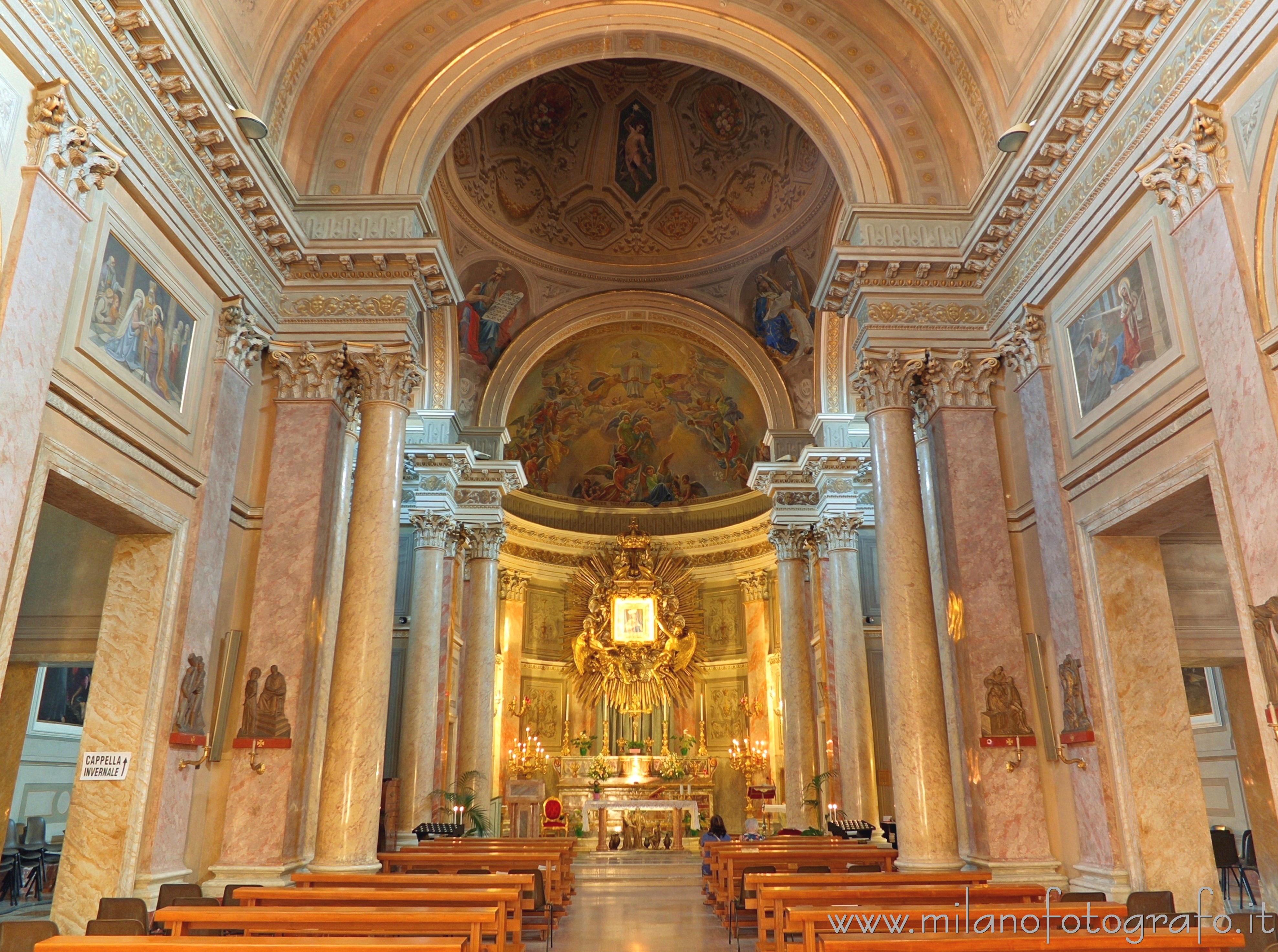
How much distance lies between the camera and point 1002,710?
33.6 feet

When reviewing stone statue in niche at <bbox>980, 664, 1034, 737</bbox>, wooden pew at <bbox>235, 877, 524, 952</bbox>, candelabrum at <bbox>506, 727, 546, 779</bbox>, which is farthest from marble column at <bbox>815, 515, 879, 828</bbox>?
wooden pew at <bbox>235, 877, 524, 952</bbox>

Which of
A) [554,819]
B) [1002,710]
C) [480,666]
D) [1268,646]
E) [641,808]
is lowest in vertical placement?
[554,819]

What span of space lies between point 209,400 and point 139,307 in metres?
1.53

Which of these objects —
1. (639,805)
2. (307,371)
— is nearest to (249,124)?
(307,371)

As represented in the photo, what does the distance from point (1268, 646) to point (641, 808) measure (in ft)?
50.3

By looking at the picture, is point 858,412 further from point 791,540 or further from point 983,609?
point 983,609

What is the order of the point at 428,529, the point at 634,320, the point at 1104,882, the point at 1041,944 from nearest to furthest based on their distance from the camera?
the point at 1041,944
the point at 1104,882
the point at 428,529
the point at 634,320

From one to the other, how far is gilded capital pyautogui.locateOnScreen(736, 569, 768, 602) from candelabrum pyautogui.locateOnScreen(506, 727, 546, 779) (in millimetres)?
6382

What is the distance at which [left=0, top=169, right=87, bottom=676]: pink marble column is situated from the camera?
258 inches

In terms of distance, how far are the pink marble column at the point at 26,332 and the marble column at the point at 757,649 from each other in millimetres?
18568

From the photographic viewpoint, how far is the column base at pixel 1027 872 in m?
9.68

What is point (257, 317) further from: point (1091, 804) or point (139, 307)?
point (1091, 804)

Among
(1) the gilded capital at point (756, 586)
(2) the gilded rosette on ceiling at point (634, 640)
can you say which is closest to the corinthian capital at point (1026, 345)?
(1) the gilded capital at point (756, 586)

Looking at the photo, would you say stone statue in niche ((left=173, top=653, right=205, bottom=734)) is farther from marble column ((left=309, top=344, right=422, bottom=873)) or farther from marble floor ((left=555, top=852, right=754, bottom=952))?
marble floor ((left=555, top=852, right=754, bottom=952))
